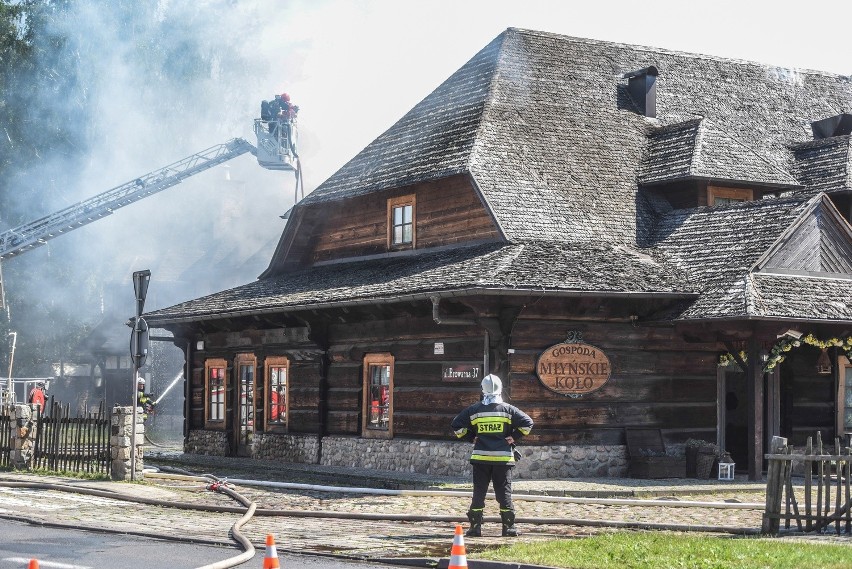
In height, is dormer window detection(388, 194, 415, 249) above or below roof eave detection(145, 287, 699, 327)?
above

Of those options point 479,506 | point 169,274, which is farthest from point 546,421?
point 169,274

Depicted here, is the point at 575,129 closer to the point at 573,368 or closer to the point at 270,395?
the point at 573,368

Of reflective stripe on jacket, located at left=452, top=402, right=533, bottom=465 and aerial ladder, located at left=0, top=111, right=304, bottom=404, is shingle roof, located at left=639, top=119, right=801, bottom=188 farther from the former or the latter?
aerial ladder, located at left=0, top=111, right=304, bottom=404

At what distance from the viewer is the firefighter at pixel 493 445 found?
48.3 ft

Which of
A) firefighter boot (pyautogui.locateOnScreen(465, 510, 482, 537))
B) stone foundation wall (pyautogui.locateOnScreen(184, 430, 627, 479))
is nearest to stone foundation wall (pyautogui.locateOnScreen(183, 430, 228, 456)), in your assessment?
stone foundation wall (pyautogui.locateOnScreen(184, 430, 627, 479))

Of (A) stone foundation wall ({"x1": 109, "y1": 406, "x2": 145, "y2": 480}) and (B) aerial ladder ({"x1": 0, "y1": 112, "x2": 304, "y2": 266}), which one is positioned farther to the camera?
(B) aerial ladder ({"x1": 0, "y1": 112, "x2": 304, "y2": 266})

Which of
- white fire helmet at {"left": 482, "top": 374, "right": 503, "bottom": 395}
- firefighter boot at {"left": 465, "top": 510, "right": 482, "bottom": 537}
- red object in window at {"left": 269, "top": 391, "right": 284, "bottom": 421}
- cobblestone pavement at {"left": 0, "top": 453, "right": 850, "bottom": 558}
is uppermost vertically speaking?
white fire helmet at {"left": 482, "top": 374, "right": 503, "bottom": 395}

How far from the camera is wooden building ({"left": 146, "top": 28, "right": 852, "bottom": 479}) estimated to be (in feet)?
75.3

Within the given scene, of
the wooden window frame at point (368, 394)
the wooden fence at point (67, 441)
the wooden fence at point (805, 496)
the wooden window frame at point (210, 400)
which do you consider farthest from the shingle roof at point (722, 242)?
the wooden window frame at point (210, 400)

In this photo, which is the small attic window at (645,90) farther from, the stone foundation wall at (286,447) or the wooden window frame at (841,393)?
the stone foundation wall at (286,447)

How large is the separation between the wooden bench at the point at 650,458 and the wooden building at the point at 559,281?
24 cm

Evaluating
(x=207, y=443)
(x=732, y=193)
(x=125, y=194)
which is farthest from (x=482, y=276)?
(x=125, y=194)

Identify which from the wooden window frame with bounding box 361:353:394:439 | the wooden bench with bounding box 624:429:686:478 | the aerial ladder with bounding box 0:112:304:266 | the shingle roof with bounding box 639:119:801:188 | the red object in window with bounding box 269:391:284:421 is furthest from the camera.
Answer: the aerial ladder with bounding box 0:112:304:266

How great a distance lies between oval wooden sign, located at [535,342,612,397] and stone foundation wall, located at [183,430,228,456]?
9740mm
